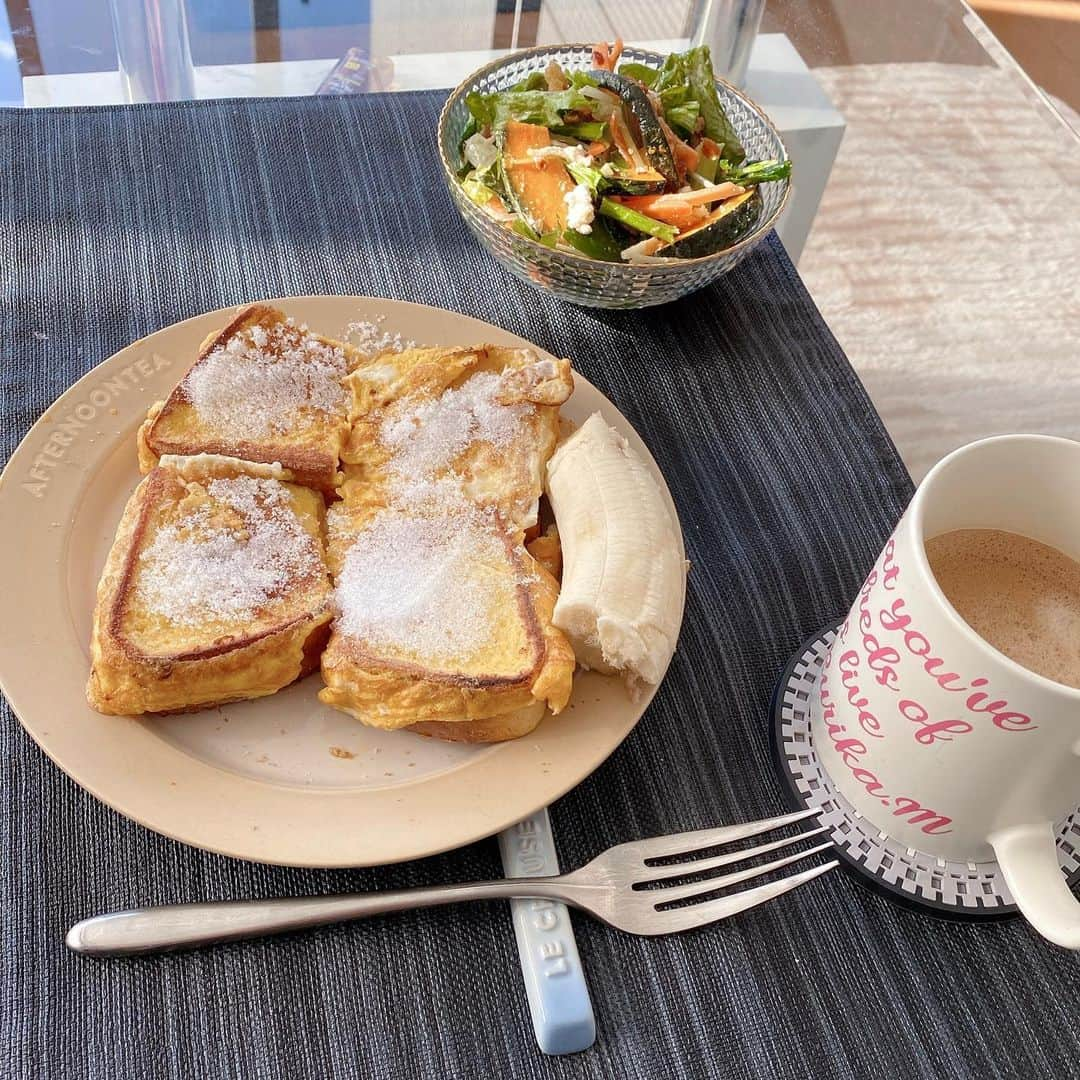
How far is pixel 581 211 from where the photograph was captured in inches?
41.4

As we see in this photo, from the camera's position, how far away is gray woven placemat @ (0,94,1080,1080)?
708mm

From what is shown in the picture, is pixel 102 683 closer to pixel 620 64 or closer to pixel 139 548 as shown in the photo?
pixel 139 548

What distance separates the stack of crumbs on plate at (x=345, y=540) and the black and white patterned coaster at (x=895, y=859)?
0.70 feet

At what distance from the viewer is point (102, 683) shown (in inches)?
29.3

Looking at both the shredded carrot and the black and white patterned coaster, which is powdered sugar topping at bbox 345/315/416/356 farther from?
the black and white patterned coaster

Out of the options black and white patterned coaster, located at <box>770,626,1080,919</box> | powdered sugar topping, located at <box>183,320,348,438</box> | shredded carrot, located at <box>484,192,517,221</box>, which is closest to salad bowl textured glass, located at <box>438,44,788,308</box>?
shredded carrot, located at <box>484,192,517,221</box>

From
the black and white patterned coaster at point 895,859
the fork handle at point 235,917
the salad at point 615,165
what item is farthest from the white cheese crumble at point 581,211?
the fork handle at point 235,917

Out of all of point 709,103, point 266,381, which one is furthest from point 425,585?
point 709,103

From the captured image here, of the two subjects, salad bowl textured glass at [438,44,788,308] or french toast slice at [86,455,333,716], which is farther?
salad bowl textured glass at [438,44,788,308]

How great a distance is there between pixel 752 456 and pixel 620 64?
0.56 m

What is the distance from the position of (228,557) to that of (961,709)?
1.75ft

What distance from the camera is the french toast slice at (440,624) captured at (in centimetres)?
76

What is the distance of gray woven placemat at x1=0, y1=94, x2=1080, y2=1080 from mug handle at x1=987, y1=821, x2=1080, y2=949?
0.11 m

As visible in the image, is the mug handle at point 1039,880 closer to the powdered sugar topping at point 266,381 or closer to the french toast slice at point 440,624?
the french toast slice at point 440,624
